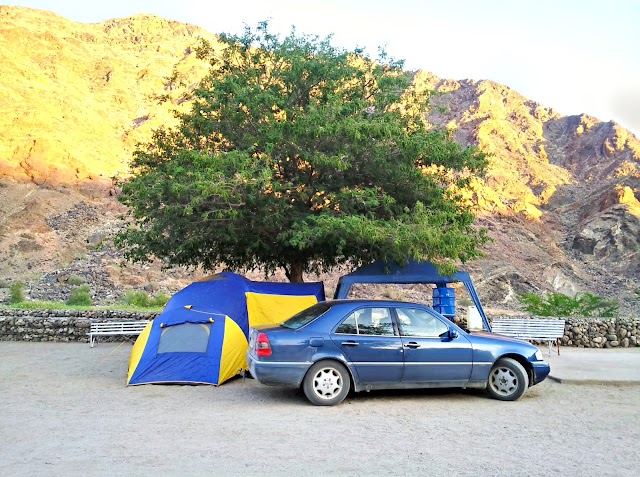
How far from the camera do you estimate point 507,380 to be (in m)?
9.20

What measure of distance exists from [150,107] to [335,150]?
6052 centimetres

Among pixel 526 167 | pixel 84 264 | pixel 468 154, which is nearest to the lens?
pixel 468 154

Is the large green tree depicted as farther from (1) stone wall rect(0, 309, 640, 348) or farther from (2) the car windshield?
(1) stone wall rect(0, 309, 640, 348)

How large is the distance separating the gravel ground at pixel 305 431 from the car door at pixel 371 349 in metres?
0.46

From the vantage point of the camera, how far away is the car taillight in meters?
8.61

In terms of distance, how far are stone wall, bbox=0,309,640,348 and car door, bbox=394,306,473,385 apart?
33.5ft

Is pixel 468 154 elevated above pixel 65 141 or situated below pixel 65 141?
below

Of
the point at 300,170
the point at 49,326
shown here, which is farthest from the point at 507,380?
the point at 49,326

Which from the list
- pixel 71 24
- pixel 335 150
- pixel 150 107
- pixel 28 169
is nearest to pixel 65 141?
pixel 28 169

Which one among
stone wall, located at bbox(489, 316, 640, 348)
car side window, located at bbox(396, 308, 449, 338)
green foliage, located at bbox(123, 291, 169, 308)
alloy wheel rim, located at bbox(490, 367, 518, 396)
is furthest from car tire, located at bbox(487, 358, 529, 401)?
green foliage, located at bbox(123, 291, 169, 308)

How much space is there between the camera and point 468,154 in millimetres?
14258

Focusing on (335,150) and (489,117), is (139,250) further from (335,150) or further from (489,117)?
(489,117)

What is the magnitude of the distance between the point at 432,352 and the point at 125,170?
51.2 m

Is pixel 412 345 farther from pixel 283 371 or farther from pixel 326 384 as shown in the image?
pixel 283 371
